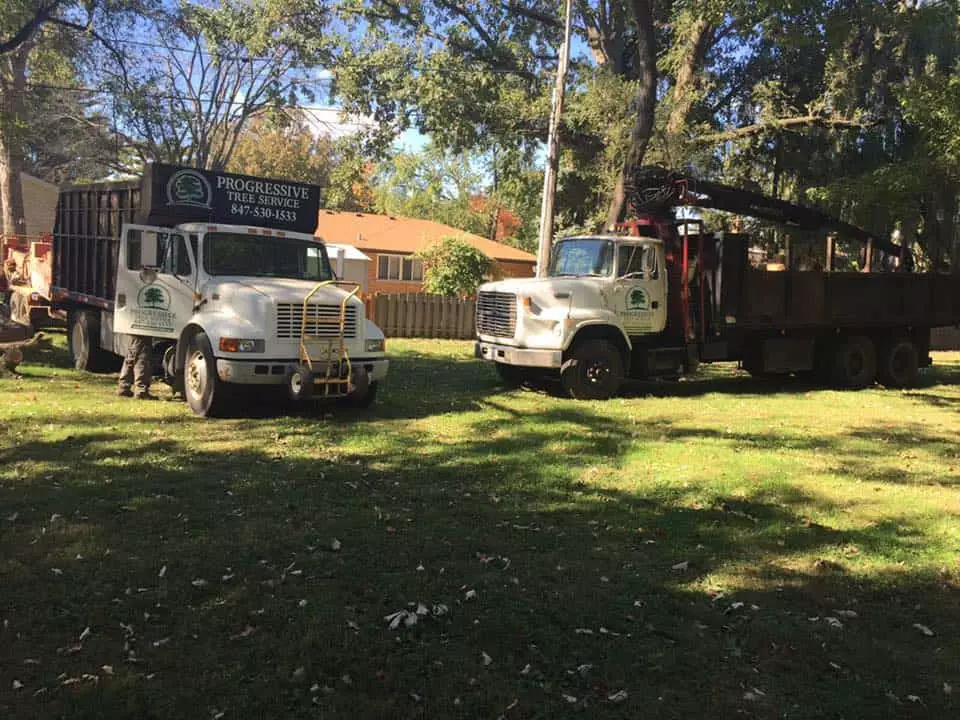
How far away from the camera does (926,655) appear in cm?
408

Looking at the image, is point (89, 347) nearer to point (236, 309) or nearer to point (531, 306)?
point (236, 309)

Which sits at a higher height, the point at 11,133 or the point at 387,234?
the point at 387,234

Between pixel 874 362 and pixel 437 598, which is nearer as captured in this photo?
pixel 437 598

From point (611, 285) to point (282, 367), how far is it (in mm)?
5575

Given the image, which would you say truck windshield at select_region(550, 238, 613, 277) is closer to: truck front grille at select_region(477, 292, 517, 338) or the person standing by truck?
truck front grille at select_region(477, 292, 517, 338)

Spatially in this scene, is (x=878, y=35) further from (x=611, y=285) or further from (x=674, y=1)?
(x=611, y=285)

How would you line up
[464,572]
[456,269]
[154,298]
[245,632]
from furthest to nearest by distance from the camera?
[456,269], [154,298], [464,572], [245,632]

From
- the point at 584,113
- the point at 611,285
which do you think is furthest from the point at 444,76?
the point at 611,285

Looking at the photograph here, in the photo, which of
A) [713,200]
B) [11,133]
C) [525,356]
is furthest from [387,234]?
[525,356]

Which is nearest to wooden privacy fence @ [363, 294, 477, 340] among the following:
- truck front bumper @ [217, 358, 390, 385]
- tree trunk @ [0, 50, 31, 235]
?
tree trunk @ [0, 50, 31, 235]

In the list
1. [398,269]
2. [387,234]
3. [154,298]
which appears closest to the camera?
[154,298]

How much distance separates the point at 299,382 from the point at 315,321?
831 millimetres

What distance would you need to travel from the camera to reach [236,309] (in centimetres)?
959

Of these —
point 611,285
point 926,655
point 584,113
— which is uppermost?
point 584,113
